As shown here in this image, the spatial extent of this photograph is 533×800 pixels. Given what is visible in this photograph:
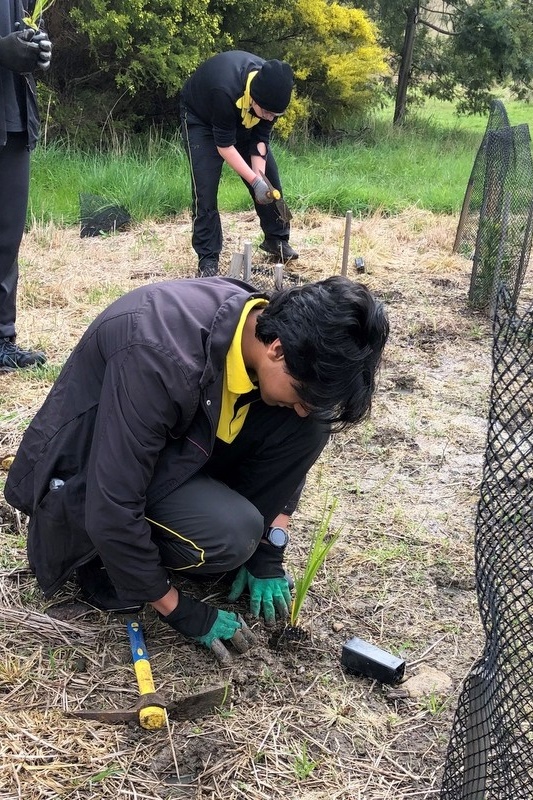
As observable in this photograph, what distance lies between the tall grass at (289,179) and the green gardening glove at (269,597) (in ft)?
14.5

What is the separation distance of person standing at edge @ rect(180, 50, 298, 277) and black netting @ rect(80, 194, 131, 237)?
135 centimetres

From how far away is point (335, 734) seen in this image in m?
1.78

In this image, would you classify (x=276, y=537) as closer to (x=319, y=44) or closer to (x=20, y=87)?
(x=20, y=87)

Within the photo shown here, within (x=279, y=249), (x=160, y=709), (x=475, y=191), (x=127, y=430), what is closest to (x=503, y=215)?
(x=475, y=191)

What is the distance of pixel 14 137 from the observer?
10.3 feet

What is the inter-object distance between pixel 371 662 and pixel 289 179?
629 cm

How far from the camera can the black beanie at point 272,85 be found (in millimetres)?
4094

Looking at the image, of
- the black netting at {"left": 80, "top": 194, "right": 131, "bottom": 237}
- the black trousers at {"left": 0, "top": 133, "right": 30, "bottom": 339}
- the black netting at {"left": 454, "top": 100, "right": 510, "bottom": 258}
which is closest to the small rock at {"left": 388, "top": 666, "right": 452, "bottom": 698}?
the black trousers at {"left": 0, "top": 133, "right": 30, "bottom": 339}

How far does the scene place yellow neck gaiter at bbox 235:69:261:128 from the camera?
14.1 ft

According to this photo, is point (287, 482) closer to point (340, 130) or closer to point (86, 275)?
point (86, 275)

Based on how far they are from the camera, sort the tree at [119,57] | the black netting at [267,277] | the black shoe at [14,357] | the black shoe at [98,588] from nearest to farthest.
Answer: the black shoe at [98,588] < the black shoe at [14,357] < the black netting at [267,277] < the tree at [119,57]

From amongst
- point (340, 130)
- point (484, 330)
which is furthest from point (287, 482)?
point (340, 130)

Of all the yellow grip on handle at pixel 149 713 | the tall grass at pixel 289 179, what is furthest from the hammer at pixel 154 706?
the tall grass at pixel 289 179

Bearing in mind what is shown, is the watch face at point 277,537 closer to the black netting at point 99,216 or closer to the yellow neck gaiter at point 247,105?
the yellow neck gaiter at point 247,105
